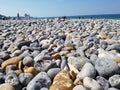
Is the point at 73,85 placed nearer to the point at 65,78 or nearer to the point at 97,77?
the point at 65,78

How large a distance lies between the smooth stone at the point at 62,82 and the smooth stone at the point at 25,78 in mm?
384

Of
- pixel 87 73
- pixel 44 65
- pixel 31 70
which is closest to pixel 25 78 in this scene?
pixel 31 70

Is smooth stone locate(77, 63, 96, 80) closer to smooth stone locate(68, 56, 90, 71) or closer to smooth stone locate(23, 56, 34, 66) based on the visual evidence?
smooth stone locate(68, 56, 90, 71)

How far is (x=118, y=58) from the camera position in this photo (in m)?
3.72

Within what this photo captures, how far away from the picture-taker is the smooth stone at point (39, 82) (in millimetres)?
2964

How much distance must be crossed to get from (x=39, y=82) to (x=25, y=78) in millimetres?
284

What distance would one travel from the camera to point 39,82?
120 inches

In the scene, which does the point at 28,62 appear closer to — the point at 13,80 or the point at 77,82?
the point at 13,80

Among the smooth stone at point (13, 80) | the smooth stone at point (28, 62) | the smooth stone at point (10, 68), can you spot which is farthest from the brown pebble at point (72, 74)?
the smooth stone at point (10, 68)

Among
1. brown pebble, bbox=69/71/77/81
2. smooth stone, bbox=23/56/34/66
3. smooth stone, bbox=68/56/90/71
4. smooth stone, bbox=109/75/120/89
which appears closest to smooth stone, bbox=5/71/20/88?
smooth stone, bbox=23/56/34/66

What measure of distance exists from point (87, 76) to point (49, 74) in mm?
534

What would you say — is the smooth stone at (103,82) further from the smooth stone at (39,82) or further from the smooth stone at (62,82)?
the smooth stone at (39,82)

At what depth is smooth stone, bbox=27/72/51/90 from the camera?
2.96m

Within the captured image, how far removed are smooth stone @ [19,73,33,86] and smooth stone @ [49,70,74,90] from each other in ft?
1.26
